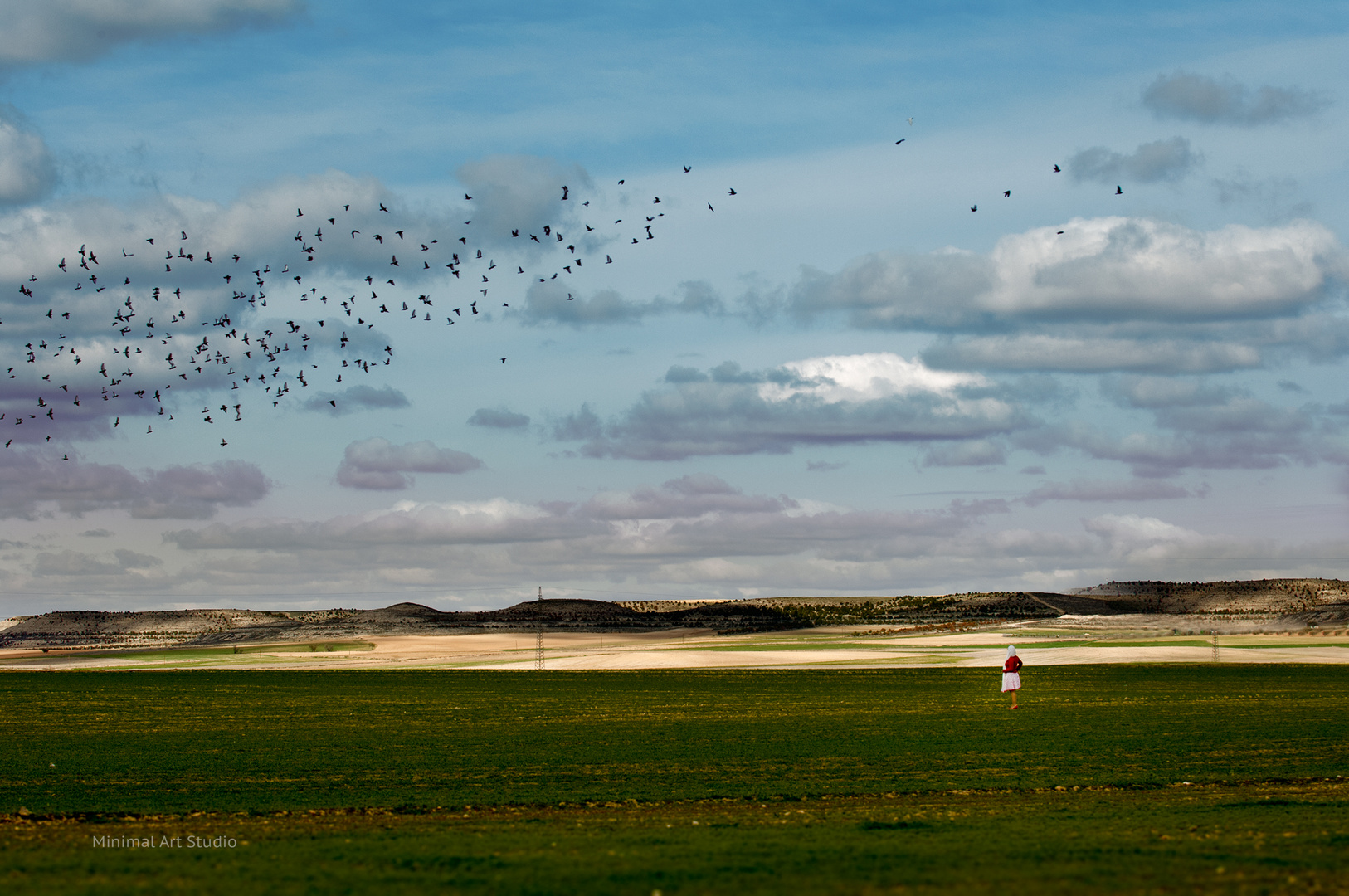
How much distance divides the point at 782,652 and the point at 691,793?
92302mm

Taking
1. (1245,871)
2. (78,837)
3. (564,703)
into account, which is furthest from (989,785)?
(564,703)

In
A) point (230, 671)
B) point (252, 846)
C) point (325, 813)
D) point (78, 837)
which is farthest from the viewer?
point (230, 671)

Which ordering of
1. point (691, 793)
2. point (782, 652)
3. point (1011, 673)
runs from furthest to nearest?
1. point (782, 652)
2. point (1011, 673)
3. point (691, 793)

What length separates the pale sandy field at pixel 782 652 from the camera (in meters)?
101

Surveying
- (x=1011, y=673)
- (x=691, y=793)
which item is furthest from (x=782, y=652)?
(x=691, y=793)

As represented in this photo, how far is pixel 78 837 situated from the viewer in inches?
885

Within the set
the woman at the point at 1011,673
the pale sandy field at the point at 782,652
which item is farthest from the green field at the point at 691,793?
the pale sandy field at the point at 782,652

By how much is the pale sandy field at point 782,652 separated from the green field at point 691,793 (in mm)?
39323

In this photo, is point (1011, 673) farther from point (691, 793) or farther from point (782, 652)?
point (782, 652)

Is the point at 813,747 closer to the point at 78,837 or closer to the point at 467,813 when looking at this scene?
the point at 467,813

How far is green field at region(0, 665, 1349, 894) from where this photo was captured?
59.0 feet

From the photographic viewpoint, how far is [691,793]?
28.9m

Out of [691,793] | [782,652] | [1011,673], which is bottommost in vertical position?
[782,652]

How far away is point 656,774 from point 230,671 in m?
75.6
